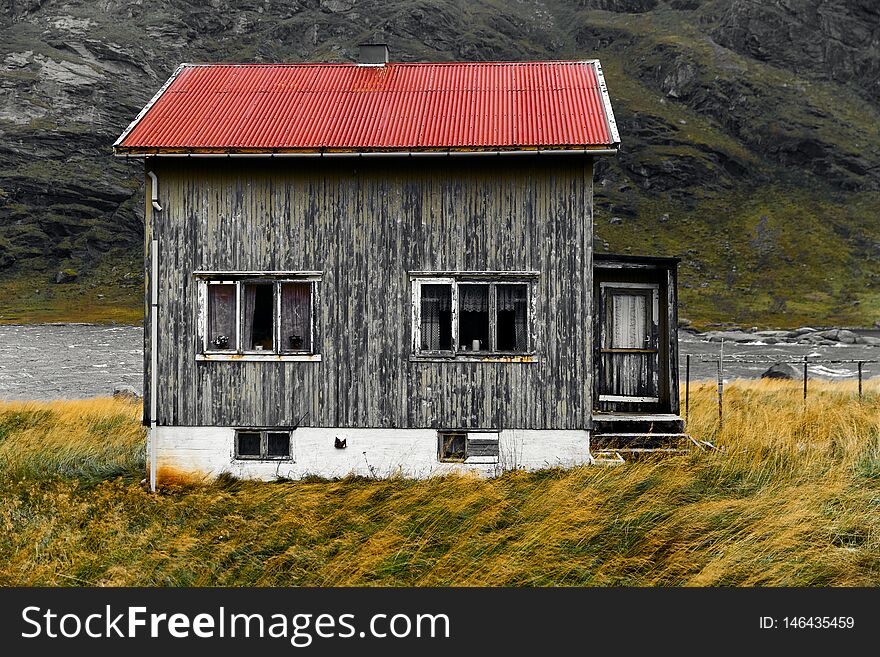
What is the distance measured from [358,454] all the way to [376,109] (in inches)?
233

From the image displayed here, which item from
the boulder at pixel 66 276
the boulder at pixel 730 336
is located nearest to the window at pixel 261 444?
the boulder at pixel 730 336

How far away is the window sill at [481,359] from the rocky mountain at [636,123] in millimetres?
78291

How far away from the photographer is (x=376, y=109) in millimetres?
12211

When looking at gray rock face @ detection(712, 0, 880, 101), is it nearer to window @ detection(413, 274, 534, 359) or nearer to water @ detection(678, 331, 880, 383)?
water @ detection(678, 331, 880, 383)

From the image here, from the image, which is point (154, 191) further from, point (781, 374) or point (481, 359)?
point (781, 374)

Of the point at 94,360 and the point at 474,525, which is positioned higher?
the point at 94,360

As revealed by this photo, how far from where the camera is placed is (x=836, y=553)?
7.73 meters

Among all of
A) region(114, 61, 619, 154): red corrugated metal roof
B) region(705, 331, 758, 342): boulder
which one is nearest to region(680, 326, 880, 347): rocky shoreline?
region(705, 331, 758, 342): boulder

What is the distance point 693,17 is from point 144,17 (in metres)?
145

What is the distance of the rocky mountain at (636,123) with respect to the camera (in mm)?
103062

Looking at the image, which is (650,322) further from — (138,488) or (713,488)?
(138,488)

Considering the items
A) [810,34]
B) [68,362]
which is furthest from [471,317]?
[810,34]

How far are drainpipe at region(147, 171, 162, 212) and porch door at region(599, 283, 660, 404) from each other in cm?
787

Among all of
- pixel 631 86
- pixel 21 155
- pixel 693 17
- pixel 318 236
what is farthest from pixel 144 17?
pixel 318 236
